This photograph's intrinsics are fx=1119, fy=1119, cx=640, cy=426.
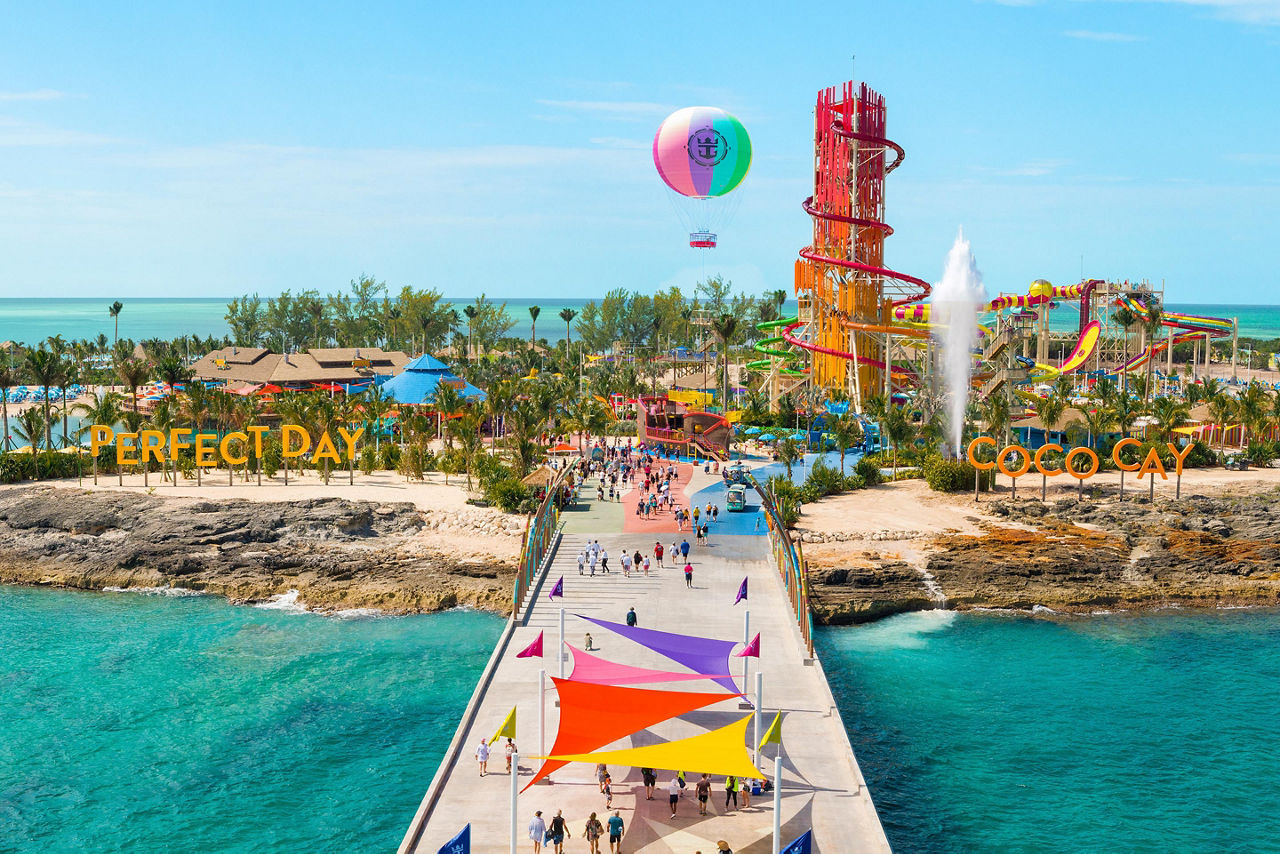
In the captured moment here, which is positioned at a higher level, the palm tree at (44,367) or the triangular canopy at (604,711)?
the palm tree at (44,367)

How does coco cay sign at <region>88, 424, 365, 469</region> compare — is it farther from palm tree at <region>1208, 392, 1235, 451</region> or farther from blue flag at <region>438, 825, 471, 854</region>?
palm tree at <region>1208, 392, 1235, 451</region>

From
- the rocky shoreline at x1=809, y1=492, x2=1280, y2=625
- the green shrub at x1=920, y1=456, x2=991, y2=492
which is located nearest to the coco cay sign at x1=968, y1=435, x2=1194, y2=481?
the green shrub at x1=920, y1=456, x2=991, y2=492

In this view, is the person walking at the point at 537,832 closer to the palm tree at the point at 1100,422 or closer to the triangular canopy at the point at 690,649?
the triangular canopy at the point at 690,649

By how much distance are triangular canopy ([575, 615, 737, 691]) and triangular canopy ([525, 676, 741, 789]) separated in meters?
1.76

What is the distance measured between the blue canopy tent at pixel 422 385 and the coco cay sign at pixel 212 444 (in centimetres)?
1802

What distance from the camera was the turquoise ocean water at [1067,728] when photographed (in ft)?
81.4

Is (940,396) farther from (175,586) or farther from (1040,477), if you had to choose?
(175,586)

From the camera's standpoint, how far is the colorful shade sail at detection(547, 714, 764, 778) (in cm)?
1973

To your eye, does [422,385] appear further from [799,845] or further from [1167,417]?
[799,845]

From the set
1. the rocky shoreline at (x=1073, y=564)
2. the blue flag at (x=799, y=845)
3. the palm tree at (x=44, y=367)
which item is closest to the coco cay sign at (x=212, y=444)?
the palm tree at (x=44, y=367)

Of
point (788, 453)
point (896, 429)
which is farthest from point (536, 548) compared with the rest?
point (896, 429)

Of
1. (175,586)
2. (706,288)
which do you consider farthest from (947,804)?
(706,288)

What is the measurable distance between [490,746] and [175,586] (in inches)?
978

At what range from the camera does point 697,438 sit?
6169cm
